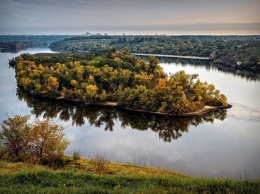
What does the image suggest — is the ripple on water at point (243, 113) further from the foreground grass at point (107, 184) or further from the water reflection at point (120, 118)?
the foreground grass at point (107, 184)

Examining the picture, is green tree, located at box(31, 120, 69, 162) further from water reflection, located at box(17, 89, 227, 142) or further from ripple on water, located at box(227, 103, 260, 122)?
ripple on water, located at box(227, 103, 260, 122)

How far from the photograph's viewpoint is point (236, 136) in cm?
3769

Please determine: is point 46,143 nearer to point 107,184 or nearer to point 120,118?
point 107,184

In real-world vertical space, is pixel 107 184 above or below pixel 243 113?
above

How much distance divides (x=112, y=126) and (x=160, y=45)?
13239 centimetres

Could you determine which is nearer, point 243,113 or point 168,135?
point 168,135

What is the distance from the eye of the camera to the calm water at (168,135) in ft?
97.6

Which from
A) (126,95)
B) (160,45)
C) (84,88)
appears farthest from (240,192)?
(160,45)

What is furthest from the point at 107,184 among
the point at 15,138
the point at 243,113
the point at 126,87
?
the point at 126,87

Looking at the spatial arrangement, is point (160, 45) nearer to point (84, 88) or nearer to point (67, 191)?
point (84, 88)

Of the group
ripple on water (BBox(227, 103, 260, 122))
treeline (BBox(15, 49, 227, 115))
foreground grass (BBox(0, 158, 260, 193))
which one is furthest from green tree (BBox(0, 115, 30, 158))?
ripple on water (BBox(227, 103, 260, 122))

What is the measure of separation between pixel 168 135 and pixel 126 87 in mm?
18953

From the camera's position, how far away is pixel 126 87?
182ft

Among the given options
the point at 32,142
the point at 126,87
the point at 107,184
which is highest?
the point at 107,184
